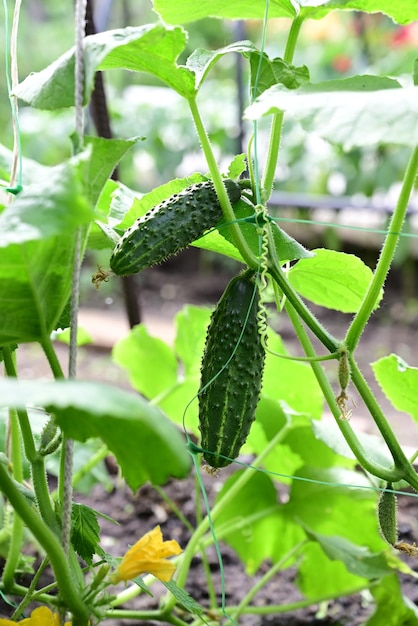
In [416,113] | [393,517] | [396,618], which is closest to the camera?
[416,113]

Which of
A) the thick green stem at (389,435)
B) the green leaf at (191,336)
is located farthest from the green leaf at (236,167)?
the green leaf at (191,336)

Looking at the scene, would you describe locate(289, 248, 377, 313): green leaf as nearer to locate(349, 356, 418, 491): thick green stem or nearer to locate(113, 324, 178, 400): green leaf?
locate(349, 356, 418, 491): thick green stem

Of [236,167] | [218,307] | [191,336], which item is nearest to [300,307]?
[218,307]

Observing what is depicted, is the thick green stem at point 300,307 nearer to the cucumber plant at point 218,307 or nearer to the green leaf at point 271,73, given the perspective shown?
the cucumber plant at point 218,307

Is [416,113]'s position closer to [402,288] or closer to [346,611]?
[346,611]

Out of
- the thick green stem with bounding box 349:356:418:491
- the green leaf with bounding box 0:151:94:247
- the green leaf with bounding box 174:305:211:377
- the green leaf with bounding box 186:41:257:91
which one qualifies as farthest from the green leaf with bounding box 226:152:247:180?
the green leaf with bounding box 174:305:211:377

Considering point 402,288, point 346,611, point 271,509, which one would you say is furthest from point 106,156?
point 402,288
